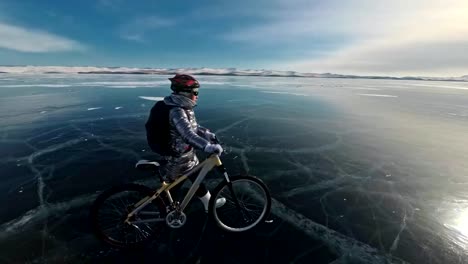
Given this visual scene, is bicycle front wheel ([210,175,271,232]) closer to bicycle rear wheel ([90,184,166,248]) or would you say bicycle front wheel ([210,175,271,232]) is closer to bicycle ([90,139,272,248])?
bicycle ([90,139,272,248])

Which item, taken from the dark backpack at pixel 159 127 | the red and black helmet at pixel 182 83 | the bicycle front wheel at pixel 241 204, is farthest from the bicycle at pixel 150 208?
the red and black helmet at pixel 182 83

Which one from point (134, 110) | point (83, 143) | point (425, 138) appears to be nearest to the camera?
point (83, 143)

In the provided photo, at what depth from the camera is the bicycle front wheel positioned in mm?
4052

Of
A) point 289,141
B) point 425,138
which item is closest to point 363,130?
point 425,138

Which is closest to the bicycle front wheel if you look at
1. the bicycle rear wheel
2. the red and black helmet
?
the bicycle rear wheel

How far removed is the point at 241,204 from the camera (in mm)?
4305

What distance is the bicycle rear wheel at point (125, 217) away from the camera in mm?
3588

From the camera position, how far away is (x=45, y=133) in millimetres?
10000

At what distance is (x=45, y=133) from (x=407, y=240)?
37.7ft

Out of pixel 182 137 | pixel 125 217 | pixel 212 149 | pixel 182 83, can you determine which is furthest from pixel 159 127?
pixel 125 217

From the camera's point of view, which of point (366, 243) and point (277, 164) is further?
point (277, 164)

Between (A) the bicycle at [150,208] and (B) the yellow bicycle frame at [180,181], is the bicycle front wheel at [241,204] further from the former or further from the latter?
(B) the yellow bicycle frame at [180,181]

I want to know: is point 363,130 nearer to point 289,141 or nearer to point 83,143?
point 289,141

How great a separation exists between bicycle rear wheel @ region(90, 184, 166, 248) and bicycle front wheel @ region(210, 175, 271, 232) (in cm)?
86
